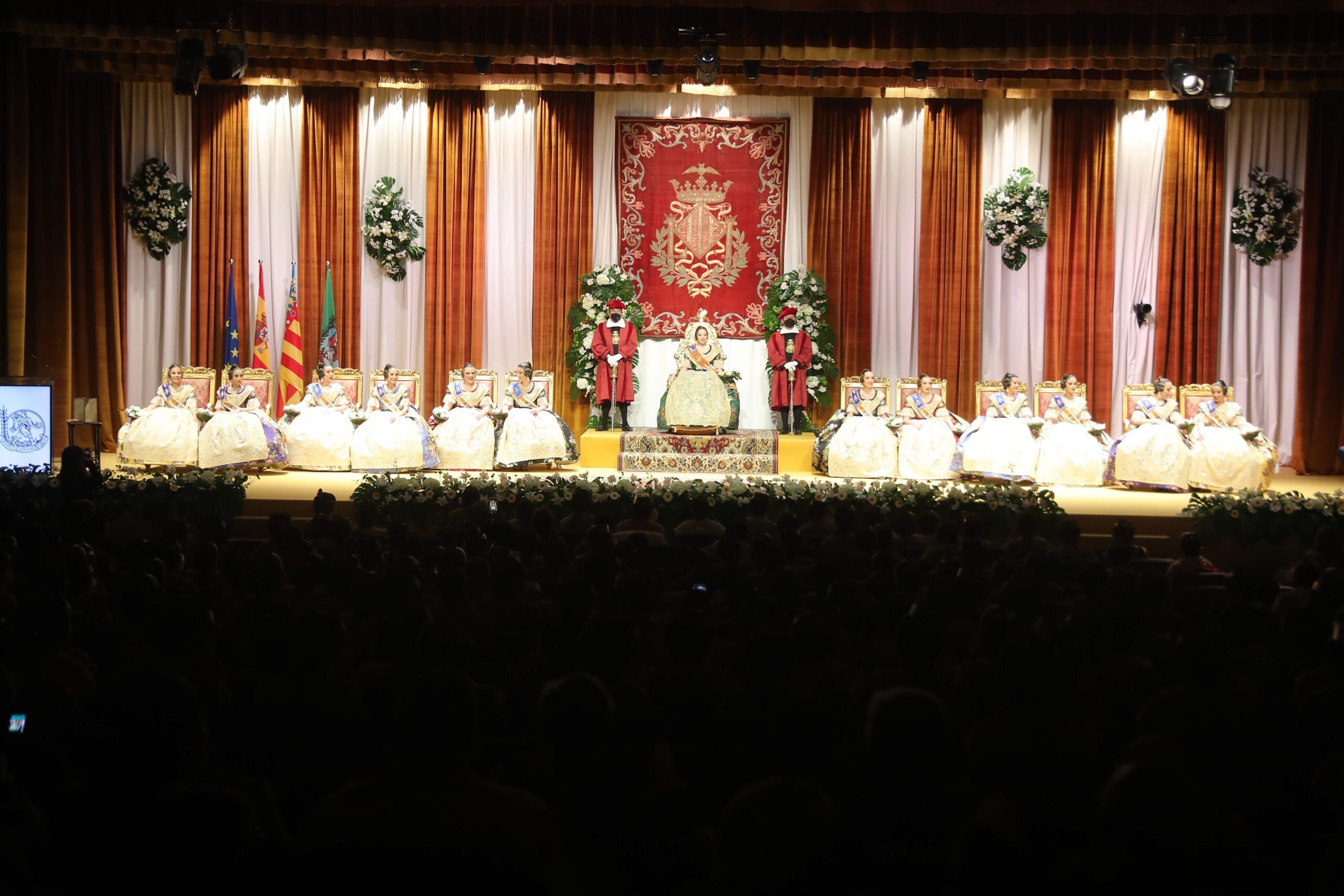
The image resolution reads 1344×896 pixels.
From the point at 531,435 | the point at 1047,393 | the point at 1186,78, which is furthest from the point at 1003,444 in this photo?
the point at 531,435

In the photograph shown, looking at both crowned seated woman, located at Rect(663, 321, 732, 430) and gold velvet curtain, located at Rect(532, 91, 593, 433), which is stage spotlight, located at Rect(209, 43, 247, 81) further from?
crowned seated woman, located at Rect(663, 321, 732, 430)

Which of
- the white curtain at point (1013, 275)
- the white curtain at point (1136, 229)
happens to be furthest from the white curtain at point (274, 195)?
the white curtain at point (1136, 229)

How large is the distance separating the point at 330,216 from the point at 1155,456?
342 inches

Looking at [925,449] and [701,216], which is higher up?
[701,216]

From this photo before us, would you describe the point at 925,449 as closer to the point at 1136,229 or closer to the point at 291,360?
the point at 1136,229

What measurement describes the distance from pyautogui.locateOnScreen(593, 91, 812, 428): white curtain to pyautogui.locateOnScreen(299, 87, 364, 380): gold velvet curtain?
2.61 metres

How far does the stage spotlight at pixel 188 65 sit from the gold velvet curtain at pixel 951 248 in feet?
23.7

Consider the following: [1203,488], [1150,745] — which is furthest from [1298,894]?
[1203,488]

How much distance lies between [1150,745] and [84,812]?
1.94 metres

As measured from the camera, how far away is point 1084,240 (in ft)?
40.7

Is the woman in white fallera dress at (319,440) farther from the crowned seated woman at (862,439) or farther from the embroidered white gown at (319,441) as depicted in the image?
the crowned seated woman at (862,439)

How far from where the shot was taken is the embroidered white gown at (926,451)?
35.0ft

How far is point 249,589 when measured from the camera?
379cm

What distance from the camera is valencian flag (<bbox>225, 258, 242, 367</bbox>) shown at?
12.2 meters
